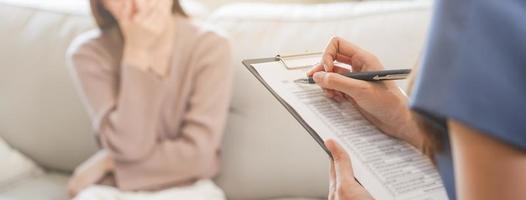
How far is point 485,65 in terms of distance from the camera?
1.18 feet

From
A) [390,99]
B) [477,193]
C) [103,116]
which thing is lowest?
[103,116]

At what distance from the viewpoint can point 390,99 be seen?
767mm

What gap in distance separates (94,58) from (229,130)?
11.8 inches

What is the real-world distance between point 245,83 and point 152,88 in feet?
0.60

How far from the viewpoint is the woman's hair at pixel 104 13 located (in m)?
1.07

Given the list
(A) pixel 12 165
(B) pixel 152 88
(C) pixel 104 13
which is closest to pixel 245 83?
(B) pixel 152 88

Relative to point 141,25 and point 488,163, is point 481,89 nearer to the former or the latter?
point 488,163

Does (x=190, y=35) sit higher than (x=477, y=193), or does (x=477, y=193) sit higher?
(x=477, y=193)

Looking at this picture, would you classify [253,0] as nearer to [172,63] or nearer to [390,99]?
[172,63]

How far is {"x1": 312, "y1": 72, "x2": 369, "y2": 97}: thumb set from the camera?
70 cm

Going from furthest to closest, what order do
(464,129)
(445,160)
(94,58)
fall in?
(94,58), (445,160), (464,129)

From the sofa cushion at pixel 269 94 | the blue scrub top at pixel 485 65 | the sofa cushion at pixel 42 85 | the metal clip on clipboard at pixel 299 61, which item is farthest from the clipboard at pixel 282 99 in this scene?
the sofa cushion at pixel 42 85

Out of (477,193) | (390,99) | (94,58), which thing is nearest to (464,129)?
(477,193)

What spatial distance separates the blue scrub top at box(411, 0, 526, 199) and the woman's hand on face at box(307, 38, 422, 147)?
0.33m
